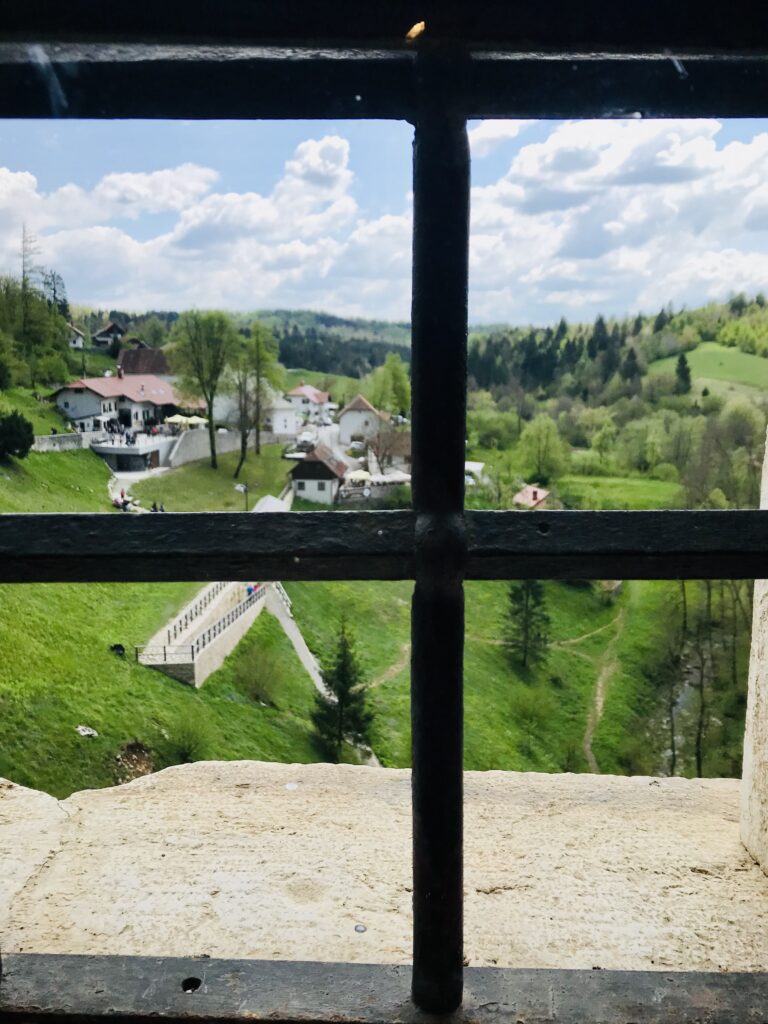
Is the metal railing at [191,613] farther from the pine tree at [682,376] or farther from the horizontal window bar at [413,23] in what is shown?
the horizontal window bar at [413,23]

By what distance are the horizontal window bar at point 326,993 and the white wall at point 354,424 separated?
8.57 metres

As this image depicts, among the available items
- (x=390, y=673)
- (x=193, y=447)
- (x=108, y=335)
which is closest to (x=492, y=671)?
(x=390, y=673)

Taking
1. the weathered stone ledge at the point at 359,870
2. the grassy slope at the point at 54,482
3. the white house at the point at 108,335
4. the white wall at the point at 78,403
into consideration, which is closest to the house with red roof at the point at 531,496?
the grassy slope at the point at 54,482

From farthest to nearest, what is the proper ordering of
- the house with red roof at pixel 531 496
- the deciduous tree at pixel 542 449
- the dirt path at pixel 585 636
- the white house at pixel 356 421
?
the dirt path at pixel 585 636, the deciduous tree at pixel 542 449, the house with red roof at pixel 531 496, the white house at pixel 356 421

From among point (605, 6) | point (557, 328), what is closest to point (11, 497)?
point (605, 6)

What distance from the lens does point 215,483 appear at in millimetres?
7035

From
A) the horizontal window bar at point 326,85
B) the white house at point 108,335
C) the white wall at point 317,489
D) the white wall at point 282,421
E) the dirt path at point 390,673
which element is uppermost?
the horizontal window bar at point 326,85

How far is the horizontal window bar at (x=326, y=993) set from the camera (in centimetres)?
105

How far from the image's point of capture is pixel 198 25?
3.33 feet

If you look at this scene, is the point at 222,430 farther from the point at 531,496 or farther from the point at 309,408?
the point at 531,496

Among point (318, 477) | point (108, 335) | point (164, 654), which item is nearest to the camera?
point (108, 335)

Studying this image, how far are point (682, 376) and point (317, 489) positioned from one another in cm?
604

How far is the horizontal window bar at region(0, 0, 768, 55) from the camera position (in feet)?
3.25

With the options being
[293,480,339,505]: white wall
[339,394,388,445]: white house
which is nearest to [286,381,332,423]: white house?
[339,394,388,445]: white house
